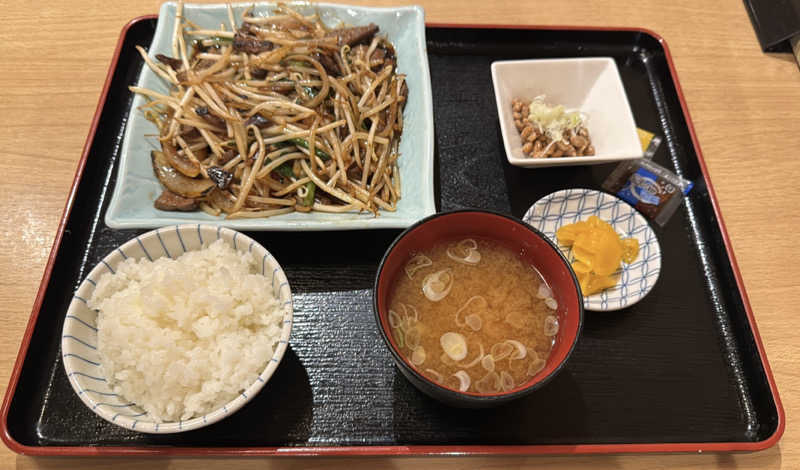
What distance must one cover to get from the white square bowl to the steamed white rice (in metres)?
1.12

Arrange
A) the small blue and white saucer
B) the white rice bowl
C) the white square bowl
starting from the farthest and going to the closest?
the white square bowl, the small blue and white saucer, the white rice bowl

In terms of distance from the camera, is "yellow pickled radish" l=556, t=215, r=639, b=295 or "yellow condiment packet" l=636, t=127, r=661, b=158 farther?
"yellow condiment packet" l=636, t=127, r=661, b=158

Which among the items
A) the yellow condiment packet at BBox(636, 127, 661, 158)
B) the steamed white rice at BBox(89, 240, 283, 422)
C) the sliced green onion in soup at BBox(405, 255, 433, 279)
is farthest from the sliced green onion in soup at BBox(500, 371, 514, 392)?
the yellow condiment packet at BBox(636, 127, 661, 158)

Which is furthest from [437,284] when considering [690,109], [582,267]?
[690,109]

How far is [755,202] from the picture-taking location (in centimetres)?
206

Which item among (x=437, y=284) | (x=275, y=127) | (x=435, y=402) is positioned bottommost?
(x=435, y=402)

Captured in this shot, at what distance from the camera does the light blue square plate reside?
166 cm

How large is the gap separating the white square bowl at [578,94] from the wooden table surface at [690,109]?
52cm

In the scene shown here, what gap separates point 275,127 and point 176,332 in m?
0.89

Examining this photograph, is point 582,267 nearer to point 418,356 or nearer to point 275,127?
point 418,356

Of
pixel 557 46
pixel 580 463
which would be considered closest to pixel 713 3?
pixel 557 46

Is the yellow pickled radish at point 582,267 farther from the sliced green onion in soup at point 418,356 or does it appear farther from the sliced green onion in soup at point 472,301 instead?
the sliced green onion in soup at point 418,356

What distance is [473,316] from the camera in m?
1.47

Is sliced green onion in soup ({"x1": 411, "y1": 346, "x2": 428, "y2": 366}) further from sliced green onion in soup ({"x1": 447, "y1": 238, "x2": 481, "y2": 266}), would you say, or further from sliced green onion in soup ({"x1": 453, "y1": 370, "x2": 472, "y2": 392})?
sliced green onion in soup ({"x1": 447, "y1": 238, "x2": 481, "y2": 266})
